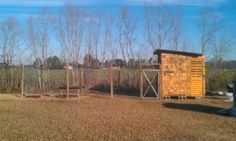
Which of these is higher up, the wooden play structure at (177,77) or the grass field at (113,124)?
the wooden play structure at (177,77)

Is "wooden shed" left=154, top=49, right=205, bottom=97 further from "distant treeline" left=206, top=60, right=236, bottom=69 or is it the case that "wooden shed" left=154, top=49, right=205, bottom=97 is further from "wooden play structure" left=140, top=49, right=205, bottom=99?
"distant treeline" left=206, top=60, right=236, bottom=69

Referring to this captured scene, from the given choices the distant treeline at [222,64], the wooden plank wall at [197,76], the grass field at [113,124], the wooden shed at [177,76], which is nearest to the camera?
the grass field at [113,124]

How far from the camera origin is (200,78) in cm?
2103

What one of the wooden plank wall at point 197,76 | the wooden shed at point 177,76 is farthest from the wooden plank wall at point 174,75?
the wooden plank wall at point 197,76

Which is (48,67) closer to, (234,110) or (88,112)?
(88,112)

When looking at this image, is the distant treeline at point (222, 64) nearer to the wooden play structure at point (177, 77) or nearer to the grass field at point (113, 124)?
the wooden play structure at point (177, 77)

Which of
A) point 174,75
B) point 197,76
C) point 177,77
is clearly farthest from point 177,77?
point 197,76

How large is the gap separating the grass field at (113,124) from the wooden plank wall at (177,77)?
190 inches

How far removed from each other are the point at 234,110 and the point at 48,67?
17685 mm

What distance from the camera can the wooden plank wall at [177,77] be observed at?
2069 cm

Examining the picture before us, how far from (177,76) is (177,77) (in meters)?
0.06

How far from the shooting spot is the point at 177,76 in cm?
2073

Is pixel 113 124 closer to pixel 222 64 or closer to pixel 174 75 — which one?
pixel 174 75

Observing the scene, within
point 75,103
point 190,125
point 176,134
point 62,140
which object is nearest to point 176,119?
point 190,125
